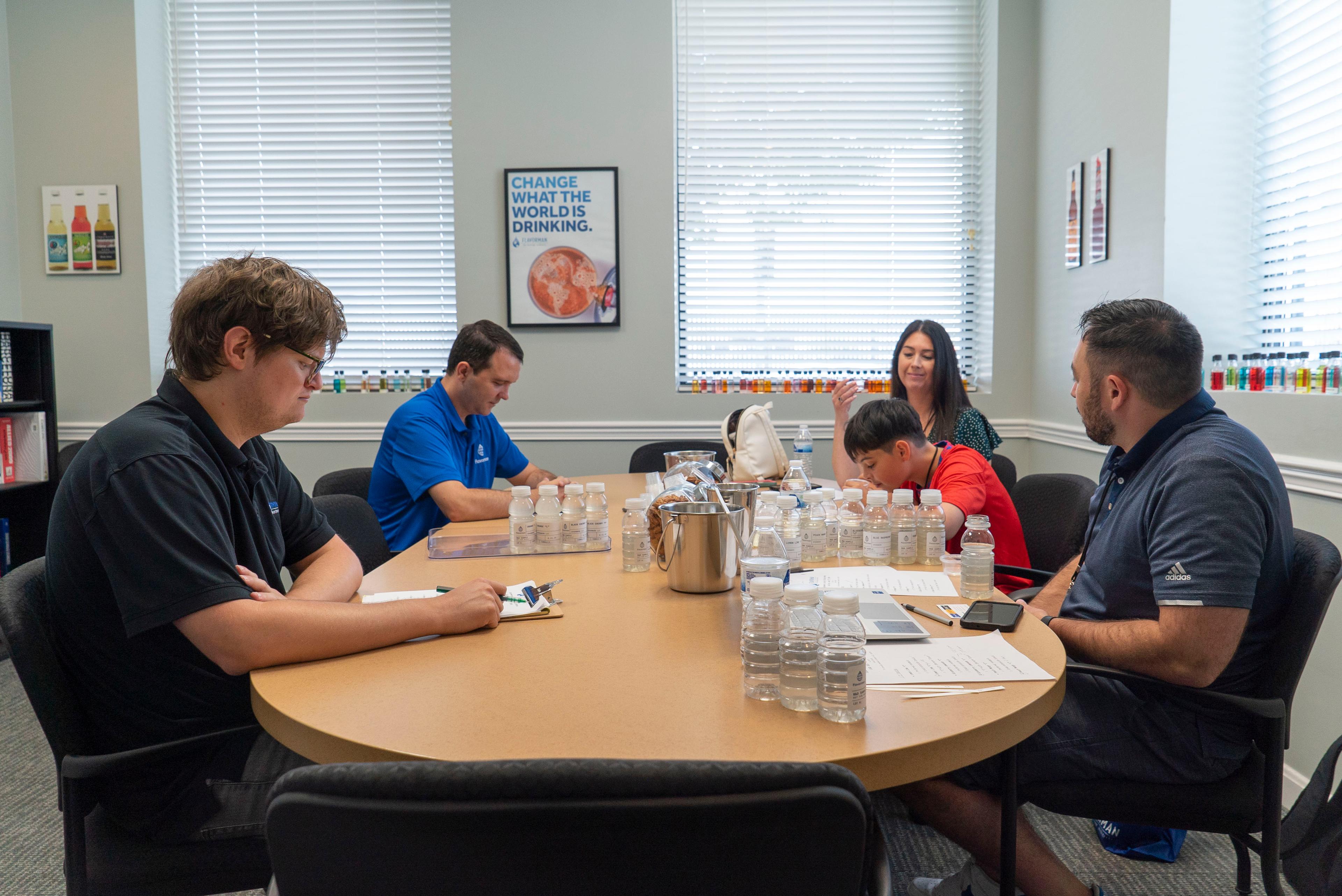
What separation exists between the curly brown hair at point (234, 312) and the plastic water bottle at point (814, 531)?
3.67 ft

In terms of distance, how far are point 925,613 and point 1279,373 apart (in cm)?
172

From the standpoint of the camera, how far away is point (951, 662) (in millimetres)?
1255

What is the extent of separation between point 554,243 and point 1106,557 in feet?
10.8

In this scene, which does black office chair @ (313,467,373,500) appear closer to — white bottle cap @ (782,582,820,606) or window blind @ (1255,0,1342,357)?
white bottle cap @ (782,582,820,606)

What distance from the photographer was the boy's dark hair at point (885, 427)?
235 centimetres

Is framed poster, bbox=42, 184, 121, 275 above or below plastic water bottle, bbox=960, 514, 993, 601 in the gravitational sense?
above

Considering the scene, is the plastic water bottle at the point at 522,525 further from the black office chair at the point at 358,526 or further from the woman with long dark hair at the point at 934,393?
the woman with long dark hair at the point at 934,393

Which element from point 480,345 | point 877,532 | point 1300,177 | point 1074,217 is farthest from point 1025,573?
point 1074,217

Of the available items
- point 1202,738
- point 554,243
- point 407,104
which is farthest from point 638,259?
point 1202,738

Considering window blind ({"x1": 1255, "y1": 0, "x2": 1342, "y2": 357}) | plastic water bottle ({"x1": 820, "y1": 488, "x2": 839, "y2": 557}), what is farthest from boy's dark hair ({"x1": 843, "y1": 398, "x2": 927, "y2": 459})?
window blind ({"x1": 1255, "y1": 0, "x2": 1342, "y2": 357})

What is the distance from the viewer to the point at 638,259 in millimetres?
4352

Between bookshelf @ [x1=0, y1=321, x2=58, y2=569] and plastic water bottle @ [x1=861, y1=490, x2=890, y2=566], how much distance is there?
13.1ft

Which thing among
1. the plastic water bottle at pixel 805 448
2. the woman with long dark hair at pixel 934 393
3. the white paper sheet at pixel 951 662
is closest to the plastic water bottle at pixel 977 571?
the white paper sheet at pixel 951 662

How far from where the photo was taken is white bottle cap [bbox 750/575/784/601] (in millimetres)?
1135
